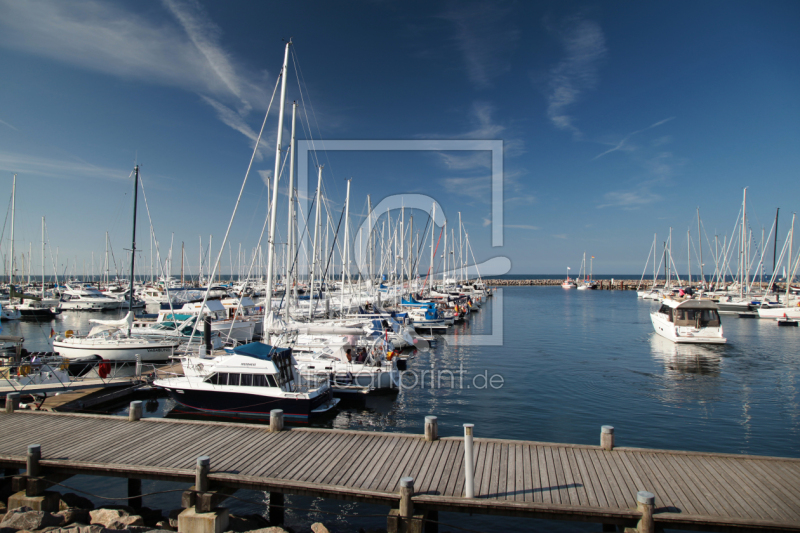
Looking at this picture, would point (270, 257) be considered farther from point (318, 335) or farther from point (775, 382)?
point (775, 382)

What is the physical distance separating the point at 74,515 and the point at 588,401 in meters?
22.0

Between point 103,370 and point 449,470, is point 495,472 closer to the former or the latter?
point 449,470

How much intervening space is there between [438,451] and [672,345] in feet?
122

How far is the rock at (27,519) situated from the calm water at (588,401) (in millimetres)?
2938

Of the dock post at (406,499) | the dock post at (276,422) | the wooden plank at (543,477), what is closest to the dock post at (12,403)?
the dock post at (276,422)

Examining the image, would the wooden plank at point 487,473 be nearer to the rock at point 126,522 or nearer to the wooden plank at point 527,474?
the wooden plank at point 527,474

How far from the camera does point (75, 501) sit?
1219 centimetres

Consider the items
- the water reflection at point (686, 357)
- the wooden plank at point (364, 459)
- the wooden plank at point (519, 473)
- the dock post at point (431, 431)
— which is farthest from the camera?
the water reflection at point (686, 357)

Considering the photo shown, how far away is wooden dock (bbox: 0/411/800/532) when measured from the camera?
30.5ft

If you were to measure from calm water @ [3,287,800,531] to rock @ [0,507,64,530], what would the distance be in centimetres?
294

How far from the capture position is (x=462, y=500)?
9.55 m

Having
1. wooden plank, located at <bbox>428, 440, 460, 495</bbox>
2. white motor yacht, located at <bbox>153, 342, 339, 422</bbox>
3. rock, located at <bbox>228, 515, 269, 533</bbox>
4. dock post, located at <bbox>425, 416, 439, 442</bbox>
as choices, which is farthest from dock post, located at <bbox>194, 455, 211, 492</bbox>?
white motor yacht, located at <bbox>153, 342, 339, 422</bbox>

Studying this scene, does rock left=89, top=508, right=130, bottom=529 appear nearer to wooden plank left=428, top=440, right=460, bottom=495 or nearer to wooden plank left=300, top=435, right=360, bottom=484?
wooden plank left=300, top=435, right=360, bottom=484

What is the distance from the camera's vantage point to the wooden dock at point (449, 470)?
30.5 ft
